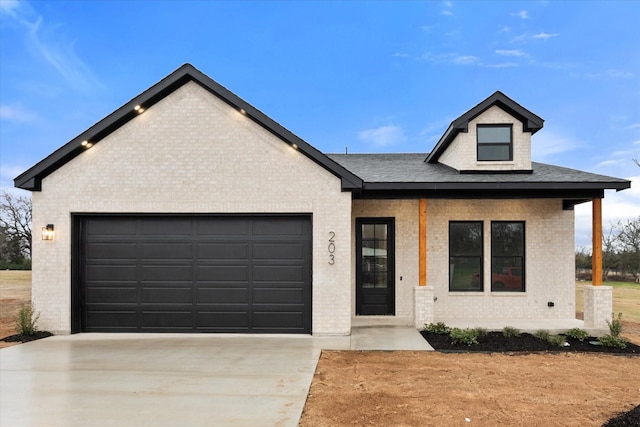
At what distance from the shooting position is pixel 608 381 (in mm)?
6035

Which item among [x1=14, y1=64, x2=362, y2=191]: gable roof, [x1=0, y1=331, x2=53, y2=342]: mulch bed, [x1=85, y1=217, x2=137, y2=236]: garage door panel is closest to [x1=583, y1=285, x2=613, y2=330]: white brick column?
[x1=14, y1=64, x2=362, y2=191]: gable roof

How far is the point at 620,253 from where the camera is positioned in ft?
97.4

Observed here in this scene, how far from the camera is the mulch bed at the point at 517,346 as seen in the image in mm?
7832

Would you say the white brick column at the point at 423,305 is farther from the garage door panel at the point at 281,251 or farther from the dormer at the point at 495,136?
the dormer at the point at 495,136

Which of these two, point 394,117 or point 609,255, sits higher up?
point 394,117

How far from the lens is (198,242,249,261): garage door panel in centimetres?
932

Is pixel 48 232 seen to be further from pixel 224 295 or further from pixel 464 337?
pixel 464 337

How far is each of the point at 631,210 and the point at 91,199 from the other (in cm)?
3847

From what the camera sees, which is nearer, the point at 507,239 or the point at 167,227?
the point at 167,227

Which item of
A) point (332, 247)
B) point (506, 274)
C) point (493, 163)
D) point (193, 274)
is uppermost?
point (493, 163)

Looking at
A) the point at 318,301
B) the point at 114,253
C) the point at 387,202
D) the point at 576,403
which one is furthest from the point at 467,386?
the point at 114,253

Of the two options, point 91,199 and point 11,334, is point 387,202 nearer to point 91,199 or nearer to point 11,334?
point 91,199

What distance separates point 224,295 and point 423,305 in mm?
4972

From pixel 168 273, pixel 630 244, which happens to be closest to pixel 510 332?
pixel 168 273
